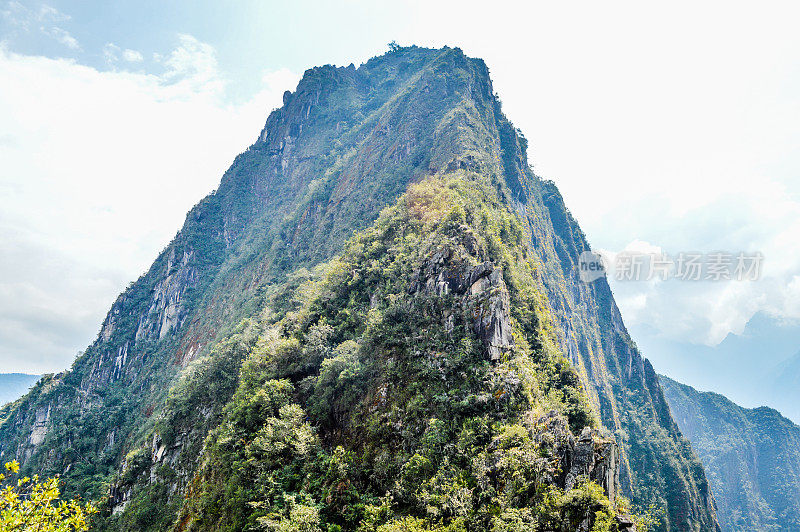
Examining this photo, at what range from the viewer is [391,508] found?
1842cm

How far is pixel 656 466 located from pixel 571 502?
350 ft

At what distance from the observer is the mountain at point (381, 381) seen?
62.7 ft

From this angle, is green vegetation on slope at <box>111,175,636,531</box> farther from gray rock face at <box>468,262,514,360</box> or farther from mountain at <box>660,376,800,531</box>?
mountain at <box>660,376,800,531</box>

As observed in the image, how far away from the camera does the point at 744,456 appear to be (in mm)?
156250

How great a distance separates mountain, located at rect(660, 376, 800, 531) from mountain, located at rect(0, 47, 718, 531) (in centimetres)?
6875

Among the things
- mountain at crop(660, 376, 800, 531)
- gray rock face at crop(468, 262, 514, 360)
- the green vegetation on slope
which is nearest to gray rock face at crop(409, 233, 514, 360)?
gray rock face at crop(468, 262, 514, 360)

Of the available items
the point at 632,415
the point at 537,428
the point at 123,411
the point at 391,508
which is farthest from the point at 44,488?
the point at 632,415

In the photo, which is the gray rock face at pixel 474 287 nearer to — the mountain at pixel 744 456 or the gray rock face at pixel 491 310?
the gray rock face at pixel 491 310

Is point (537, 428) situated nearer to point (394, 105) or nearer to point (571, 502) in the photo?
point (571, 502)

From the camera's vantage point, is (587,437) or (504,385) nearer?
(587,437)

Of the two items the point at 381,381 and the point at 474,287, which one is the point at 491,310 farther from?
the point at 381,381

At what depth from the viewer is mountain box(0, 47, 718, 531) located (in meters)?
19.1

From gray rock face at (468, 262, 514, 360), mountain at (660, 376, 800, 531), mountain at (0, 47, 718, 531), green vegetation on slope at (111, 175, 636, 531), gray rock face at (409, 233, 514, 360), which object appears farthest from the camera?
mountain at (660, 376, 800, 531)

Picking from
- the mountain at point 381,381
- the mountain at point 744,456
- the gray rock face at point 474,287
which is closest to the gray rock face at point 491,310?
the gray rock face at point 474,287
